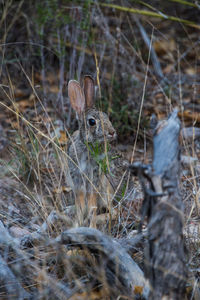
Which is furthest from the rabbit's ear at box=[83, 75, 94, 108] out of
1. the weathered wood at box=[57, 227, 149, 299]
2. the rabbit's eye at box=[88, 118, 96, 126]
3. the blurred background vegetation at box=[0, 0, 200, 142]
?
the weathered wood at box=[57, 227, 149, 299]

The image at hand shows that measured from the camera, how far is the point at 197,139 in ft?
17.4

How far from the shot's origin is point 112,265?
2.36m

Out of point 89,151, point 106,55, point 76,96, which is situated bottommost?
point 89,151

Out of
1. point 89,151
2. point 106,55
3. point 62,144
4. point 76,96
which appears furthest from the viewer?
point 106,55

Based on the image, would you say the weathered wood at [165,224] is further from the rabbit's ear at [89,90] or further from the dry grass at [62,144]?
the rabbit's ear at [89,90]

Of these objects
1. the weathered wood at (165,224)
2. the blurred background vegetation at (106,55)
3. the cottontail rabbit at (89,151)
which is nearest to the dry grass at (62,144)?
the blurred background vegetation at (106,55)

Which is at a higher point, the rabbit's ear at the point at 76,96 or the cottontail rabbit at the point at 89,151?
the rabbit's ear at the point at 76,96

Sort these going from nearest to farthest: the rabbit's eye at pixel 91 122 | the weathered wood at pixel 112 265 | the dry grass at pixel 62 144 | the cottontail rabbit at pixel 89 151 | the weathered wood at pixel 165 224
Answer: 1. the weathered wood at pixel 165 224
2. the weathered wood at pixel 112 265
3. the dry grass at pixel 62 144
4. the cottontail rabbit at pixel 89 151
5. the rabbit's eye at pixel 91 122

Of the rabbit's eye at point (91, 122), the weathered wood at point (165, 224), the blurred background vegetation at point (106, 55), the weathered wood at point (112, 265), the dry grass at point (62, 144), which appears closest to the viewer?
the weathered wood at point (165, 224)

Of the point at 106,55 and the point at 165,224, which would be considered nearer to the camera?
the point at 165,224

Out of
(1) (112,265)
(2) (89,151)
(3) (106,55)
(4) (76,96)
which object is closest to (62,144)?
(4) (76,96)

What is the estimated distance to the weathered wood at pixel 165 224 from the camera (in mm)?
1988

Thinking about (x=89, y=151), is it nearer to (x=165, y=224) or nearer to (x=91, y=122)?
(x=91, y=122)

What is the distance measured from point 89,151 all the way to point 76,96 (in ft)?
1.78
